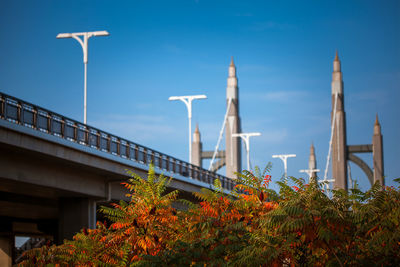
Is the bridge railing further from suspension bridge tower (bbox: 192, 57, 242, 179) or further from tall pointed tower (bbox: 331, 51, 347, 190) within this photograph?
tall pointed tower (bbox: 331, 51, 347, 190)

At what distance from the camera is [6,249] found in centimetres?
5847

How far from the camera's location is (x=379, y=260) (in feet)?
44.6

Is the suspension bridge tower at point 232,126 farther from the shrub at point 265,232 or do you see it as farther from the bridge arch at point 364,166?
the shrub at point 265,232

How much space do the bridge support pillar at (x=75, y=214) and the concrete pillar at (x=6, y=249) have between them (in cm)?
2183

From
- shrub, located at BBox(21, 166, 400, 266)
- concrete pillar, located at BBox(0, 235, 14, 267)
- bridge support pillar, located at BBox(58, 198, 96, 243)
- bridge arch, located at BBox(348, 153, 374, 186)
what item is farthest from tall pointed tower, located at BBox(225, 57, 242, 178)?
shrub, located at BBox(21, 166, 400, 266)

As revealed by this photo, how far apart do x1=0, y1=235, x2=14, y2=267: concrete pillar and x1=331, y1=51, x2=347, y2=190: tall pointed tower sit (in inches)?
1821

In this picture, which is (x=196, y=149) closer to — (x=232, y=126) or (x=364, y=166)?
(x=364, y=166)

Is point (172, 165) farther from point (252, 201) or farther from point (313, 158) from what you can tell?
point (313, 158)

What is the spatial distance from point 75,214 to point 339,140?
212 ft

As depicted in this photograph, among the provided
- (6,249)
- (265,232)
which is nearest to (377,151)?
(6,249)

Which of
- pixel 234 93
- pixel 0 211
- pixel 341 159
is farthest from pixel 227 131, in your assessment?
pixel 0 211

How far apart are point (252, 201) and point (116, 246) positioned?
11.7ft

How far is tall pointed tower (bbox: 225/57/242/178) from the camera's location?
81812 mm

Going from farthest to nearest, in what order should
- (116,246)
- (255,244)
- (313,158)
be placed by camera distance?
(313,158)
(116,246)
(255,244)
